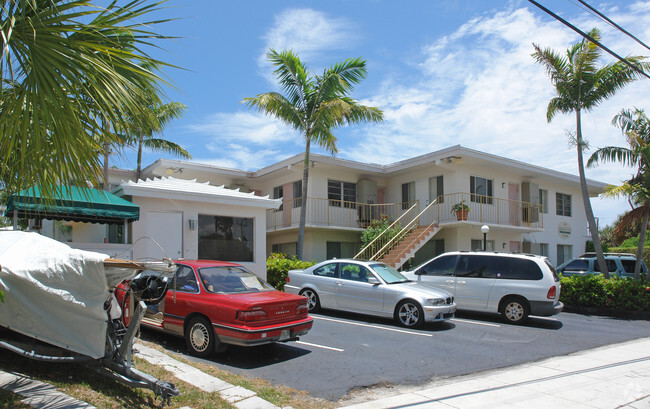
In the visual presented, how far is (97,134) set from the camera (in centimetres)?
574

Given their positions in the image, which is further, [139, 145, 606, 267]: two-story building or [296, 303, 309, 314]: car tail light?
[139, 145, 606, 267]: two-story building

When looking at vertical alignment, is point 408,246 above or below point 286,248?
above

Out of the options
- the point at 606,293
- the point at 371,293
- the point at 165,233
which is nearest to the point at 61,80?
the point at 371,293

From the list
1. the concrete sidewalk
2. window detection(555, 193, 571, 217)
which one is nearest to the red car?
the concrete sidewalk

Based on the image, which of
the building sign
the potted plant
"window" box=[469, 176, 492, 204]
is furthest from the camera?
the building sign

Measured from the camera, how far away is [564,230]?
1009 inches

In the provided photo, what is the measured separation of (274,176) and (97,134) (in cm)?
1853

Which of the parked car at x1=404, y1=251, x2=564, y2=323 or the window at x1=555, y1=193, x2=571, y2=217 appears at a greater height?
the window at x1=555, y1=193, x2=571, y2=217

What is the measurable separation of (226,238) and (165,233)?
81.2 inches

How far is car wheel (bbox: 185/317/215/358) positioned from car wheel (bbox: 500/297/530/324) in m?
7.85

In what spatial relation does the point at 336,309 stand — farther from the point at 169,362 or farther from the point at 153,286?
the point at 153,286

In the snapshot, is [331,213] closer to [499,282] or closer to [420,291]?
[499,282]

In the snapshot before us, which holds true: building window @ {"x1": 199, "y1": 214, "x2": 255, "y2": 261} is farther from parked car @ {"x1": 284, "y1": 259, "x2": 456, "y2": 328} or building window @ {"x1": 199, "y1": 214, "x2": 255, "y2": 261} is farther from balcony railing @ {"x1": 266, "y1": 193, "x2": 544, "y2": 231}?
balcony railing @ {"x1": 266, "y1": 193, "x2": 544, "y2": 231}

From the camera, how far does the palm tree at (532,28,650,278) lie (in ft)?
51.5
